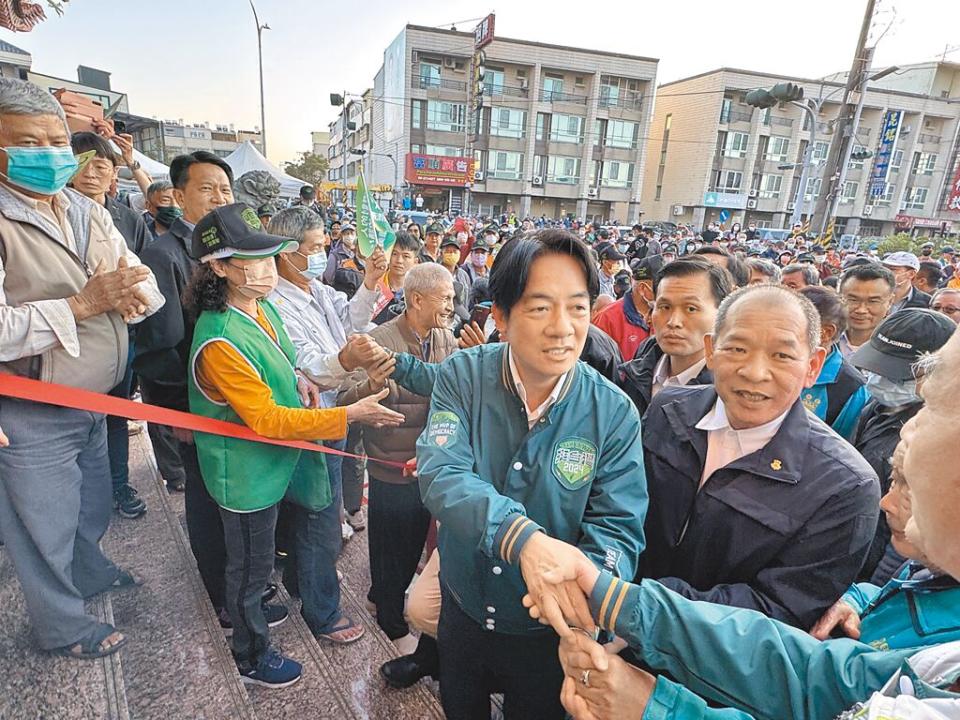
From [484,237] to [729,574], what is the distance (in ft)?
35.1

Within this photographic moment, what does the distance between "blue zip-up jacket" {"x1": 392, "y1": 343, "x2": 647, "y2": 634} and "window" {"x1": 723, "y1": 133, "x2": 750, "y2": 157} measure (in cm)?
4610

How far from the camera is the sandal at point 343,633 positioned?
8.54 ft

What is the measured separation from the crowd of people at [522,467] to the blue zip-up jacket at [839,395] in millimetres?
12

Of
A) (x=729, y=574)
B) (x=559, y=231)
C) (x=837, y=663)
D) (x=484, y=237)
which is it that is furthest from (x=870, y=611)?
(x=484, y=237)

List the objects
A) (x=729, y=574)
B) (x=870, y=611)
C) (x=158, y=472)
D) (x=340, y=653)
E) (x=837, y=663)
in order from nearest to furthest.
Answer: (x=837, y=663) → (x=870, y=611) → (x=729, y=574) → (x=340, y=653) → (x=158, y=472)

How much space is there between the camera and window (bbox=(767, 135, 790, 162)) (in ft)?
133

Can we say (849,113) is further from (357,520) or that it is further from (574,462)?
(574,462)

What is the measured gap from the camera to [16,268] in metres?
1.86

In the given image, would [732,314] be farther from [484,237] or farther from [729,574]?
[484,237]

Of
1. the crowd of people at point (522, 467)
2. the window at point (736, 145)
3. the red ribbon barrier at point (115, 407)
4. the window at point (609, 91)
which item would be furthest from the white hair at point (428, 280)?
the window at point (736, 145)

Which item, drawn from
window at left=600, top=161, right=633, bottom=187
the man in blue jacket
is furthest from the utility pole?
window at left=600, top=161, right=633, bottom=187

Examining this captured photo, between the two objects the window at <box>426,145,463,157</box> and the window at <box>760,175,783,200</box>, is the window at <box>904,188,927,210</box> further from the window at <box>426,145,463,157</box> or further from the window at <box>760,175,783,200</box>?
the window at <box>426,145,463,157</box>

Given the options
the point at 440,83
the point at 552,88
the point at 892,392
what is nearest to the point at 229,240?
the point at 892,392

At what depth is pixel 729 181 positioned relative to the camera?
40750 millimetres
